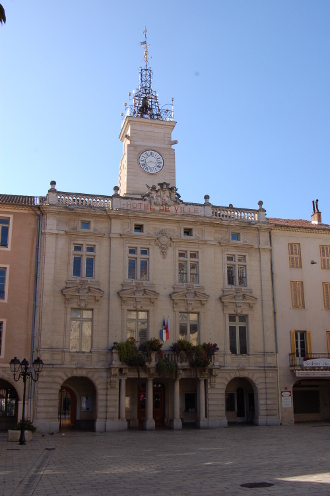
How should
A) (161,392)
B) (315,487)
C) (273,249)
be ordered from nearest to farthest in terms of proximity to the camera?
(315,487) < (161,392) < (273,249)

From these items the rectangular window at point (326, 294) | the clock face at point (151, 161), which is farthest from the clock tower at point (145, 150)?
the rectangular window at point (326, 294)

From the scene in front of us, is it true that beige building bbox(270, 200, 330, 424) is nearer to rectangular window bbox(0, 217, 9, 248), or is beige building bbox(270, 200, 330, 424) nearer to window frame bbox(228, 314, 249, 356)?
window frame bbox(228, 314, 249, 356)

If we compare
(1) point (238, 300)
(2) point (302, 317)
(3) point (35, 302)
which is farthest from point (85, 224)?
(2) point (302, 317)

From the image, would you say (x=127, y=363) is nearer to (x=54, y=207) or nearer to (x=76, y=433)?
(x=76, y=433)

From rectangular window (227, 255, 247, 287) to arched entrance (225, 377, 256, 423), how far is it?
6.20 metres

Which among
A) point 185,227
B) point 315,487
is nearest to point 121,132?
point 185,227

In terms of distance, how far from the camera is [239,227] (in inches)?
1395

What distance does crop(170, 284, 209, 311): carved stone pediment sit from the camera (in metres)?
33.0

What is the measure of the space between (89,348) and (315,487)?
20479mm

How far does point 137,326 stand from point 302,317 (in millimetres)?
10814

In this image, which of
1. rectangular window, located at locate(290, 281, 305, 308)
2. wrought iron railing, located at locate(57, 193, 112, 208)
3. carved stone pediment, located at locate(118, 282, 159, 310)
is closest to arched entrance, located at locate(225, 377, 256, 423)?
rectangular window, located at locate(290, 281, 305, 308)

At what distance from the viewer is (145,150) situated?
40.4 meters

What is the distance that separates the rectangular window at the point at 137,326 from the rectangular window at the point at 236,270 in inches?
240

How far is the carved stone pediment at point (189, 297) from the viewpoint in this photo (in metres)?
33.0
